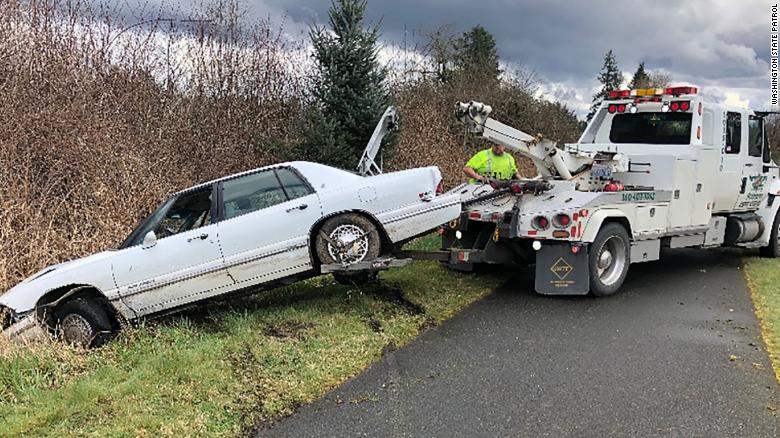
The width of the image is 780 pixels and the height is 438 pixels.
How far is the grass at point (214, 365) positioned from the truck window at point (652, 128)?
376 centimetres

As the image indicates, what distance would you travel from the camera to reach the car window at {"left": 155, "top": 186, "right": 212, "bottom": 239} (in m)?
6.48

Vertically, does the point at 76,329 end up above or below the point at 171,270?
below

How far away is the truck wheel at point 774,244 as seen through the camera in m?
10.7

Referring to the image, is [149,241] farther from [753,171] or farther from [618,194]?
[753,171]

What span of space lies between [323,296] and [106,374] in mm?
2820

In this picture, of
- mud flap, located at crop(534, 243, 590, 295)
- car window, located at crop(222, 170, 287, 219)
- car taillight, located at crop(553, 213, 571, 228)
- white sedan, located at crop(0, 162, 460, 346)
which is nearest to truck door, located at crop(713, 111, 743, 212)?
mud flap, located at crop(534, 243, 590, 295)

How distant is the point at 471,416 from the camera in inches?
173

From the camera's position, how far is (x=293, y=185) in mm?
6566

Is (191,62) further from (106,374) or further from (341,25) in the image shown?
(106,374)

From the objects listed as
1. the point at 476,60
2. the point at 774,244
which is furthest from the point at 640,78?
the point at 774,244

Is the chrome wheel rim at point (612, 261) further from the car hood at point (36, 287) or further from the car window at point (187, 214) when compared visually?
the car hood at point (36, 287)

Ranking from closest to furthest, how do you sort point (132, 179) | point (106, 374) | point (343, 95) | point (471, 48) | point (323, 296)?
point (106, 374) → point (323, 296) → point (132, 179) → point (343, 95) → point (471, 48)

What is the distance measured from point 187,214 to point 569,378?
157 inches

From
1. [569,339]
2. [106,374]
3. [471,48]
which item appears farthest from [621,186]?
[471,48]
